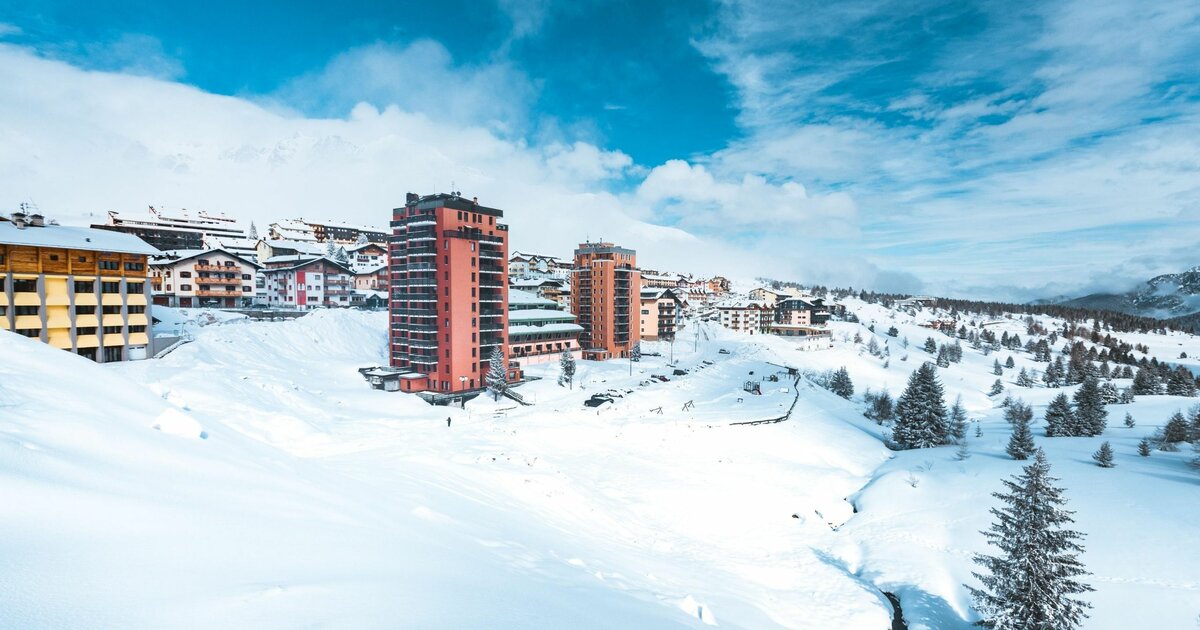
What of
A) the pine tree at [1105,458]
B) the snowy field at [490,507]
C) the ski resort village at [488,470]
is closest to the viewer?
the snowy field at [490,507]

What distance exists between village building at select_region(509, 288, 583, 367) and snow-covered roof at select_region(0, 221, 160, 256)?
144ft

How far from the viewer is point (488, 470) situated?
2627 centimetres

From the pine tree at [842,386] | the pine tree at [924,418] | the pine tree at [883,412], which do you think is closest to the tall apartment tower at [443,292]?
the pine tree at [924,418]

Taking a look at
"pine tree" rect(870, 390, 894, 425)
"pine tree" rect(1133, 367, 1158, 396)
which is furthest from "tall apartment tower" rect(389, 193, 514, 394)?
"pine tree" rect(1133, 367, 1158, 396)

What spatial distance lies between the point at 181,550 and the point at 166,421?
898cm

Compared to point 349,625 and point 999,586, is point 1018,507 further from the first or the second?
point 349,625

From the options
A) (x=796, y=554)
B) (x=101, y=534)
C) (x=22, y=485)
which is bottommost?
(x=796, y=554)

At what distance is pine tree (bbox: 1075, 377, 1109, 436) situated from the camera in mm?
50594

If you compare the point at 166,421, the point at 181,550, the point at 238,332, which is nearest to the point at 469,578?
the point at 181,550

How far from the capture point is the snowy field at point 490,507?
6.39 m

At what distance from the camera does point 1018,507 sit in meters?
18.5

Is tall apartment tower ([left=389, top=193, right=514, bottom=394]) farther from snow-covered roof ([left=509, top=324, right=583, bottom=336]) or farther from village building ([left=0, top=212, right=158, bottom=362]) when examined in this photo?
village building ([left=0, top=212, right=158, bottom=362])

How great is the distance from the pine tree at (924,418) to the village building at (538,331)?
44.5 m

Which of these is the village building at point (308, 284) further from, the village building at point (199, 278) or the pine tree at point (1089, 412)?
the pine tree at point (1089, 412)
